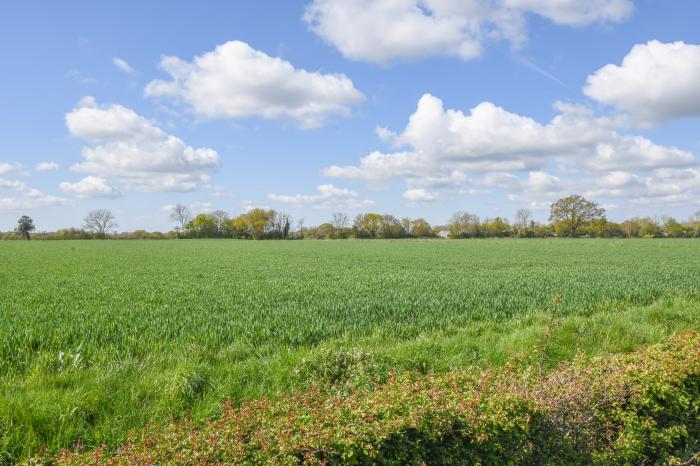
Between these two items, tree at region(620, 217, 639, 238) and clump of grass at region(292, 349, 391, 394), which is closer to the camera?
clump of grass at region(292, 349, 391, 394)

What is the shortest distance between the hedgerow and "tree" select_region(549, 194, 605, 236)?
128 meters

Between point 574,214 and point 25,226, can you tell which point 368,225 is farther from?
point 25,226

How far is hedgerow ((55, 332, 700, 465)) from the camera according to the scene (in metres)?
2.94

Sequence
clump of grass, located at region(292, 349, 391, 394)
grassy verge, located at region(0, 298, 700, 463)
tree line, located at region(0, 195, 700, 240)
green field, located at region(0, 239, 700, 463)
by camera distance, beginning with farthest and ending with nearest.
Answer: tree line, located at region(0, 195, 700, 240) → clump of grass, located at region(292, 349, 391, 394) → green field, located at region(0, 239, 700, 463) → grassy verge, located at region(0, 298, 700, 463)

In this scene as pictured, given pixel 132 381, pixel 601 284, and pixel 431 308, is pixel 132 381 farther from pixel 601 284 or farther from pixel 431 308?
pixel 601 284

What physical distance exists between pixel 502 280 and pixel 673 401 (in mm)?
15777

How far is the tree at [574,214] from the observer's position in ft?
388

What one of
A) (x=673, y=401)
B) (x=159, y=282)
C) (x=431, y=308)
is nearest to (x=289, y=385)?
(x=673, y=401)

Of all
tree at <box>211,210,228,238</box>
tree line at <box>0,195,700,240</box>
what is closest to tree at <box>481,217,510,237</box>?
tree line at <box>0,195,700,240</box>

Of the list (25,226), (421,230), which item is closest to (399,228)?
(421,230)

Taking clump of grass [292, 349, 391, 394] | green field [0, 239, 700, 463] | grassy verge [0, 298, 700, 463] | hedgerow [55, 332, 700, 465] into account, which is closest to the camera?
hedgerow [55, 332, 700, 465]

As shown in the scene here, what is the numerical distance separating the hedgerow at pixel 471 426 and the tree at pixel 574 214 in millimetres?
128350

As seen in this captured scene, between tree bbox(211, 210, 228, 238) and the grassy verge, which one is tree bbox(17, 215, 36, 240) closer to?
tree bbox(211, 210, 228, 238)

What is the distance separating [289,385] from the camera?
599cm
